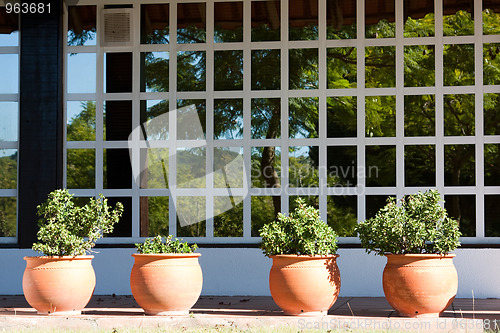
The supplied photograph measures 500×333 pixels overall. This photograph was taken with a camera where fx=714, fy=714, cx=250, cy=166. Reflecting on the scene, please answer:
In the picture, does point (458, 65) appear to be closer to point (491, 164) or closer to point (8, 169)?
point (491, 164)

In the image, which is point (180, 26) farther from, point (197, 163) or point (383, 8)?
point (383, 8)

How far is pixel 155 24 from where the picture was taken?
8320mm

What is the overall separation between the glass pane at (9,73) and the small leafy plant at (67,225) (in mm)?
2409

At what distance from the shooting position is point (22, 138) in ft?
26.3

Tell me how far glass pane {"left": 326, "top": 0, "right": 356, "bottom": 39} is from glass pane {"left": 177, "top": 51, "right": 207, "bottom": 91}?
1.49 metres

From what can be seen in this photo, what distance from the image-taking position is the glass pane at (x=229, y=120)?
8.17 meters

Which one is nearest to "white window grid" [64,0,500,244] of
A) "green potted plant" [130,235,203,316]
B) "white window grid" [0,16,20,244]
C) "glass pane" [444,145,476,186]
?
"glass pane" [444,145,476,186]

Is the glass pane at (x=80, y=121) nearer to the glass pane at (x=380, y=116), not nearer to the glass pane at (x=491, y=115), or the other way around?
the glass pane at (x=380, y=116)

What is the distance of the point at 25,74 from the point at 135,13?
1433 mm

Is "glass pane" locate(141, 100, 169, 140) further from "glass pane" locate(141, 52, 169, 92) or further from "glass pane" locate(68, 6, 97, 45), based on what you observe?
"glass pane" locate(68, 6, 97, 45)

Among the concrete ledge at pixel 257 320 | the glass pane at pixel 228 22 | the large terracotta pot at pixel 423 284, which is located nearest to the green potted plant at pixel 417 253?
the large terracotta pot at pixel 423 284

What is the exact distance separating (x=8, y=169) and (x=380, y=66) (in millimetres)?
4402

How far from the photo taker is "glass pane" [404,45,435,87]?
26.1 ft

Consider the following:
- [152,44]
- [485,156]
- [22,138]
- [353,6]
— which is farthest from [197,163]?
[485,156]
